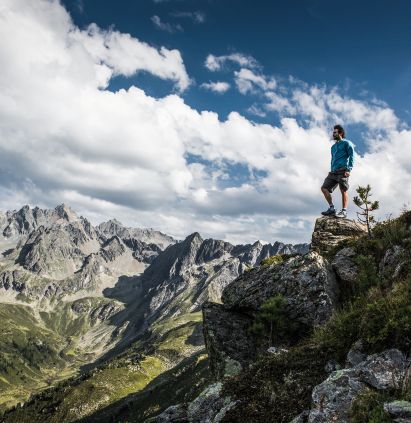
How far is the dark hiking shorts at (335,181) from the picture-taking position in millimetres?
25016

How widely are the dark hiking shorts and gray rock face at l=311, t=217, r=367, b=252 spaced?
2.38 meters

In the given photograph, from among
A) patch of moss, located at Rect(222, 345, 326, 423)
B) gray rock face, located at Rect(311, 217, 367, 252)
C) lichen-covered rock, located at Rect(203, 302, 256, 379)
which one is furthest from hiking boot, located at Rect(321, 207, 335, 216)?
patch of moss, located at Rect(222, 345, 326, 423)

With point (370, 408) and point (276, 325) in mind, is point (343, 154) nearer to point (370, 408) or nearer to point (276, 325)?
point (276, 325)

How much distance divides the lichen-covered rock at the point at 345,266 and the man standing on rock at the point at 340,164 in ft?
17.3

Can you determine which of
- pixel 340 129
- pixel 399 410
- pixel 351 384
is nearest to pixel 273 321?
pixel 351 384

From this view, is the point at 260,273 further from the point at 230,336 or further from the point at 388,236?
the point at 388,236

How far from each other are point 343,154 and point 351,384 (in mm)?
18620

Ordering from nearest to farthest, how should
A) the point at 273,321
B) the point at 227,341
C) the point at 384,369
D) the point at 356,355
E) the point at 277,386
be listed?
the point at 384,369 → the point at 277,386 → the point at 356,355 → the point at 273,321 → the point at 227,341

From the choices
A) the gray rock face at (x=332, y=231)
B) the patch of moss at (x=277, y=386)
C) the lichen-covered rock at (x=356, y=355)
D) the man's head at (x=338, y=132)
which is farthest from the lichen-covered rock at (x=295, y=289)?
the man's head at (x=338, y=132)

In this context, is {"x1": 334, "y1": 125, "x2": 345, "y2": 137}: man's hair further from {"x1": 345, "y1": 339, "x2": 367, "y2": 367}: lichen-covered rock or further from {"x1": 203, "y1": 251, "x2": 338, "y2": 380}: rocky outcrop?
{"x1": 345, "y1": 339, "x2": 367, "y2": 367}: lichen-covered rock

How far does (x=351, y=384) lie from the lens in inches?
353

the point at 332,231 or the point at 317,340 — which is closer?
the point at 317,340

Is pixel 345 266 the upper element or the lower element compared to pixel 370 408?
upper

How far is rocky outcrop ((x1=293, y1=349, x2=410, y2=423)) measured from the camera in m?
8.43
